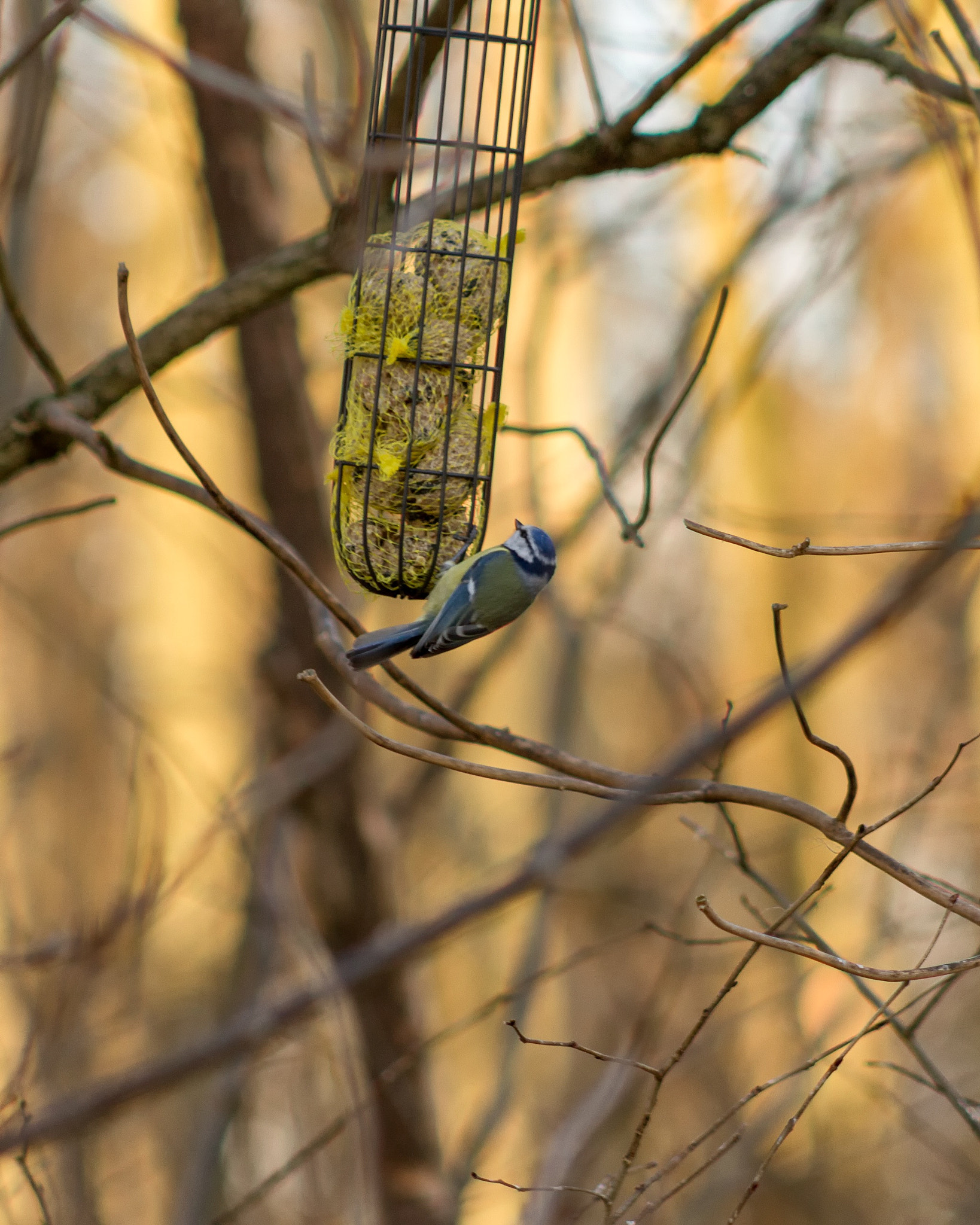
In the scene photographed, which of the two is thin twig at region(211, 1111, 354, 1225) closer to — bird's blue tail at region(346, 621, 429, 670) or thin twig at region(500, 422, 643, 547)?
bird's blue tail at region(346, 621, 429, 670)

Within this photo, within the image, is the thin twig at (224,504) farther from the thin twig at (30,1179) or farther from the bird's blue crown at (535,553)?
the thin twig at (30,1179)

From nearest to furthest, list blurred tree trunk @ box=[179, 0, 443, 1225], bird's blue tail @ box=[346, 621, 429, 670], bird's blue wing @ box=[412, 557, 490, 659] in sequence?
bird's blue tail @ box=[346, 621, 429, 670] < bird's blue wing @ box=[412, 557, 490, 659] < blurred tree trunk @ box=[179, 0, 443, 1225]

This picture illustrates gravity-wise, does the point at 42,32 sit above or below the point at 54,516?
above

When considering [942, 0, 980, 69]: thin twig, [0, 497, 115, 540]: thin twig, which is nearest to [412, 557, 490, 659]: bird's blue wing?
[0, 497, 115, 540]: thin twig

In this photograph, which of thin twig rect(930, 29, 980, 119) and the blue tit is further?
the blue tit

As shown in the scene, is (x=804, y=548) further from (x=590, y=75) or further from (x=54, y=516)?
(x=54, y=516)

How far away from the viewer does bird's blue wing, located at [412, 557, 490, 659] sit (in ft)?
9.09

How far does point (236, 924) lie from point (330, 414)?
4.35 m

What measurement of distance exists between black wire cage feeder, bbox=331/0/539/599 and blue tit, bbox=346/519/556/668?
2.7 inches

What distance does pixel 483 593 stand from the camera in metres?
2.81

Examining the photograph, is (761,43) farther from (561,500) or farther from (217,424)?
(217,424)

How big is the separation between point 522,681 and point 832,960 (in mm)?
12596

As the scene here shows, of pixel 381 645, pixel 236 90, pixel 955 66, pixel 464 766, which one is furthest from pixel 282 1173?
pixel 955 66

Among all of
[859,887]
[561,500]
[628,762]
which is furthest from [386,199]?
[628,762]
